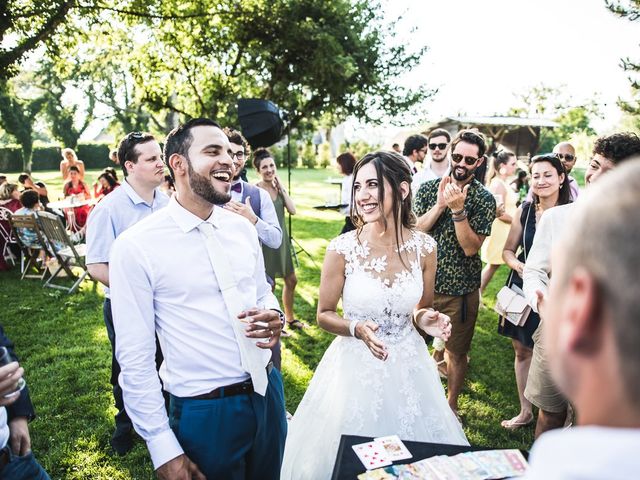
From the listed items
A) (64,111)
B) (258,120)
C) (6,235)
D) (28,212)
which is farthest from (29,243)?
(64,111)

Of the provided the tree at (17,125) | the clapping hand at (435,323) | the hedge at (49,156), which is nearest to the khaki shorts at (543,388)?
the clapping hand at (435,323)

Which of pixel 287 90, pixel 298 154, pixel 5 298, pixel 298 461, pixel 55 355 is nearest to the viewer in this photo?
pixel 298 461

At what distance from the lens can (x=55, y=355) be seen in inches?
198

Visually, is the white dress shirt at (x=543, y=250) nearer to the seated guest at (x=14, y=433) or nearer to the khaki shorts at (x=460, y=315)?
the khaki shorts at (x=460, y=315)

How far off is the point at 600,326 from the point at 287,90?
52.0ft

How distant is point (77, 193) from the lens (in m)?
9.92

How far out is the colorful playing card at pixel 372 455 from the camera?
5.27 feet

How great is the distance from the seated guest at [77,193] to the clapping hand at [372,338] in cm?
875

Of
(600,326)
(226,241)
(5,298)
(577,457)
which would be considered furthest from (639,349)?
(5,298)

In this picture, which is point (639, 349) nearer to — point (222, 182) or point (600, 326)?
point (600, 326)

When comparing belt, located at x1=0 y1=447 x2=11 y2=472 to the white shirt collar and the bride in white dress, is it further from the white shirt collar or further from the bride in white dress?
the bride in white dress

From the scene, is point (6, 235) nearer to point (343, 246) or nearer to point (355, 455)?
point (343, 246)

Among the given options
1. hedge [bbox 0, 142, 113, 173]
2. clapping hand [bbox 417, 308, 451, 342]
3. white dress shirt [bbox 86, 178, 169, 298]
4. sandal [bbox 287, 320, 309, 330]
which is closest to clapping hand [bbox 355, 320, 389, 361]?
clapping hand [bbox 417, 308, 451, 342]

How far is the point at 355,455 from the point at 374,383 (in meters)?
1.00
